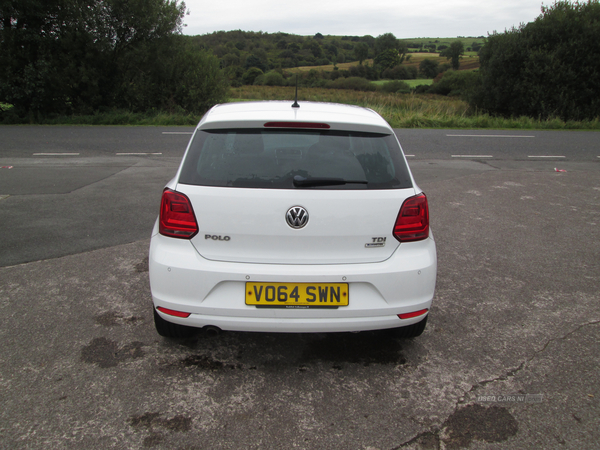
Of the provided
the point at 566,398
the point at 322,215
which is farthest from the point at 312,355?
the point at 566,398

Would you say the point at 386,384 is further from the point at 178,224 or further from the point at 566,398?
the point at 178,224

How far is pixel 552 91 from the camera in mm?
20891

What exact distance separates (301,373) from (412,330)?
0.82 m

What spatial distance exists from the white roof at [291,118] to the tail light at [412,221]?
52 centimetres

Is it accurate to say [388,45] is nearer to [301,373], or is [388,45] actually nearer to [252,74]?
[252,74]

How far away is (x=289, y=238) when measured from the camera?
2.57m

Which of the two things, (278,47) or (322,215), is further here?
(278,47)

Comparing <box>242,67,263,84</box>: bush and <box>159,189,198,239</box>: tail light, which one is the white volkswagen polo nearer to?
<box>159,189,198,239</box>: tail light

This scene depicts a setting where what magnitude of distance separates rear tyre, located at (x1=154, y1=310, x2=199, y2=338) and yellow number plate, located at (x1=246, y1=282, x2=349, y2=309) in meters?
0.72

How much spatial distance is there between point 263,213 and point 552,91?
2275cm

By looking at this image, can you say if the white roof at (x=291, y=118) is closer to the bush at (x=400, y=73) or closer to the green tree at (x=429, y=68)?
the bush at (x=400, y=73)

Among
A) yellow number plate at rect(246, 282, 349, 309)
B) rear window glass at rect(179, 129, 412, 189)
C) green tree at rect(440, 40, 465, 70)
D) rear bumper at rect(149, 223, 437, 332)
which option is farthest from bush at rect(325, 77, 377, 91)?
yellow number plate at rect(246, 282, 349, 309)

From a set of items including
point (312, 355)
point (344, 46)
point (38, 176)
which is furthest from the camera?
point (344, 46)

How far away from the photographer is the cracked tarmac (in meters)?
2.29
